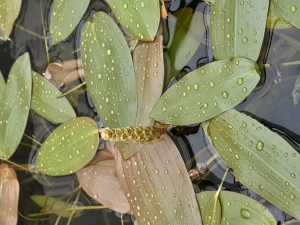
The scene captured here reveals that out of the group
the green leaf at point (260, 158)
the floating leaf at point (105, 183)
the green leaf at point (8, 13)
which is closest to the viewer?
the green leaf at point (260, 158)

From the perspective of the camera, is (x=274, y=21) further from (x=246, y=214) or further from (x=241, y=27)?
(x=246, y=214)

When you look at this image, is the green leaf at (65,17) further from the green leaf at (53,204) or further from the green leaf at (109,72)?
the green leaf at (53,204)

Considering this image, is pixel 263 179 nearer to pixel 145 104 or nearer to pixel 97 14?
pixel 145 104

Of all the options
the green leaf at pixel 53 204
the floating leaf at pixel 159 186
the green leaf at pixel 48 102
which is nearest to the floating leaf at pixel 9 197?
the green leaf at pixel 53 204

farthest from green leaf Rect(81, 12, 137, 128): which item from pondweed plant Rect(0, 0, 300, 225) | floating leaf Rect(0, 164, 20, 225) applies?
floating leaf Rect(0, 164, 20, 225)

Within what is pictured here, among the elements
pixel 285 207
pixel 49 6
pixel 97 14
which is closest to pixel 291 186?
pixel 285 207

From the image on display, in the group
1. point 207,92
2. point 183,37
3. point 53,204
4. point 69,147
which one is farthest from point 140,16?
point 53,204
